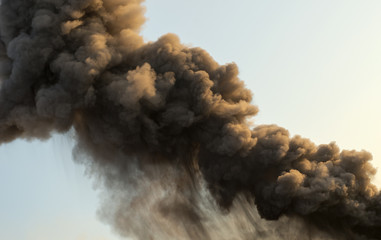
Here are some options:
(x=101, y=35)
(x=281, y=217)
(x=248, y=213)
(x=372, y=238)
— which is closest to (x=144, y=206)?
(x=248, y=213)

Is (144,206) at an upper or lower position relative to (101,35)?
lower

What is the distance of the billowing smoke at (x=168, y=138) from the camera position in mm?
45062

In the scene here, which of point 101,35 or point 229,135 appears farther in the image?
point 101,35

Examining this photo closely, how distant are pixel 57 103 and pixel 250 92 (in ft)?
59.4

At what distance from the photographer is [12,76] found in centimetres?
4647

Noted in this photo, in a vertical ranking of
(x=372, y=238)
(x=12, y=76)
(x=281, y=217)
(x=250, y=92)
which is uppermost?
(x=12, y=76)

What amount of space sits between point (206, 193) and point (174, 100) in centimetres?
893

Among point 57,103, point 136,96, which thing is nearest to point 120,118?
point 136,96

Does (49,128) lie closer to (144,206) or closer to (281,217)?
(144,206)

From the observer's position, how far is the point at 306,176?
45.1 m

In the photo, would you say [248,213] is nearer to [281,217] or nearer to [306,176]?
[281,217]

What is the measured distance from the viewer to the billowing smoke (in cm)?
4506

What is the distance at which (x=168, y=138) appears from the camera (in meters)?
46.7

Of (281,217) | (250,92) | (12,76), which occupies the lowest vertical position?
(281,217)
